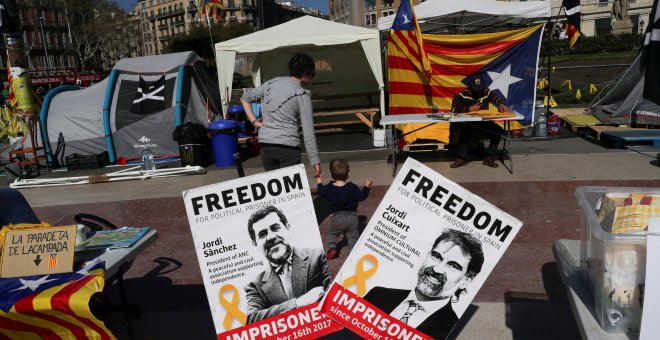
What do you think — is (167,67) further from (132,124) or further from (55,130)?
(55,130)

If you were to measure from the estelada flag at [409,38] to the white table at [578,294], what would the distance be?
6.95 meters

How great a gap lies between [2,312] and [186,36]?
4869 cm

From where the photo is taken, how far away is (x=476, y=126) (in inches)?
324

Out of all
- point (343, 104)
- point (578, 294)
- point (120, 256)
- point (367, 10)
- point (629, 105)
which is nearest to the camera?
point (578, 294)

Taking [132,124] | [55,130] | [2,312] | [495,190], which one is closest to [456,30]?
[495,190]

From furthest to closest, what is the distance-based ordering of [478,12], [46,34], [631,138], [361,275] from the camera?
[46,34], [478,12], [631,138], [361,275]

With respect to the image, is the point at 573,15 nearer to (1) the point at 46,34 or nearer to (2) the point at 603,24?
(2) the point at 603,24

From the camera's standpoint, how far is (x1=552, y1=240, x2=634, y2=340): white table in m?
2.01

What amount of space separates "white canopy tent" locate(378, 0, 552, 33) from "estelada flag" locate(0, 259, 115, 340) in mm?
8419

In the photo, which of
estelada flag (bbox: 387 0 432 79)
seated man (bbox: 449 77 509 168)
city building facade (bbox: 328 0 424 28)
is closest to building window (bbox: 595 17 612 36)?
city building facade (bbox: 328 0 424 28)

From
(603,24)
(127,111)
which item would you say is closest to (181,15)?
(603,24)

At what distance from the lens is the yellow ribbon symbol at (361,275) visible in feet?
8.47

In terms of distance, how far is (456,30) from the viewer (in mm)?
11375

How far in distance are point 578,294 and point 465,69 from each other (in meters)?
8.69
